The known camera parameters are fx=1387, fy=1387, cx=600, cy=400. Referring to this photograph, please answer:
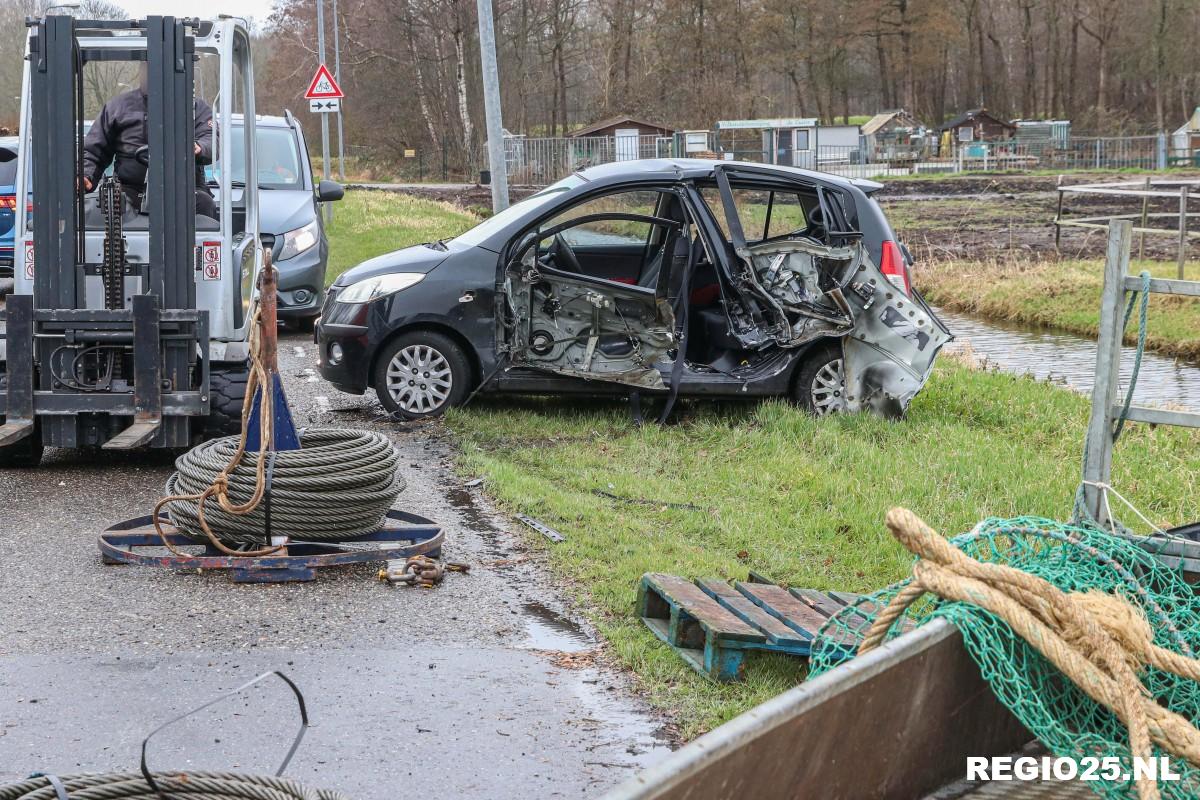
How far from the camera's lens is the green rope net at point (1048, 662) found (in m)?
3.47

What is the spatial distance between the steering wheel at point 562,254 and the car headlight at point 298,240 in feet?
15.9

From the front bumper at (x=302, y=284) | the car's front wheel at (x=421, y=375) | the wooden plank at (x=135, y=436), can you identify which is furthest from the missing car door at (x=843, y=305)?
the front bumper at (x=302, y=284)

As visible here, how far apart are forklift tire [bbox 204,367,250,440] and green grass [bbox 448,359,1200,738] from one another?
1.51 m

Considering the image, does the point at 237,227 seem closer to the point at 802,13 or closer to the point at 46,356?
the point at 46,356

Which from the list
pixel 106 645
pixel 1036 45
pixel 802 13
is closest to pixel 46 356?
pixel 106 645

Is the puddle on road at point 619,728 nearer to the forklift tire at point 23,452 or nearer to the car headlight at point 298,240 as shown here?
the forklift tire at point 23,452

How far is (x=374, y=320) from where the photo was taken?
33.4 feet

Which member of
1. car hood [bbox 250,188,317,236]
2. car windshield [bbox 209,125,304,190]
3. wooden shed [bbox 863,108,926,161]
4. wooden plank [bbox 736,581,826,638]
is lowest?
wooden plank [bbox 736,581,826,638]

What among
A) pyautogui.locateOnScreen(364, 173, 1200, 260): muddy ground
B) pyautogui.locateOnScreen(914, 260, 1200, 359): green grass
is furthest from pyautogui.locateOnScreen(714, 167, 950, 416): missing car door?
pyautogui.locateOnScreen(914, 260, 1200, 359): green grass

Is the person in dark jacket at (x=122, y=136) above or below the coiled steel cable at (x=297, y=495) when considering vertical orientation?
above

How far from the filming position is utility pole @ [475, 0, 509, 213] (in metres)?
16.0

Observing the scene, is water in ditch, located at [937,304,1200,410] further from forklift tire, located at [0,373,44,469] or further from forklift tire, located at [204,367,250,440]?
forklift tire, located at [0,373,44,469]

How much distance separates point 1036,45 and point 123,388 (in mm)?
88245

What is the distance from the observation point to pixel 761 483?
8.46 metres
